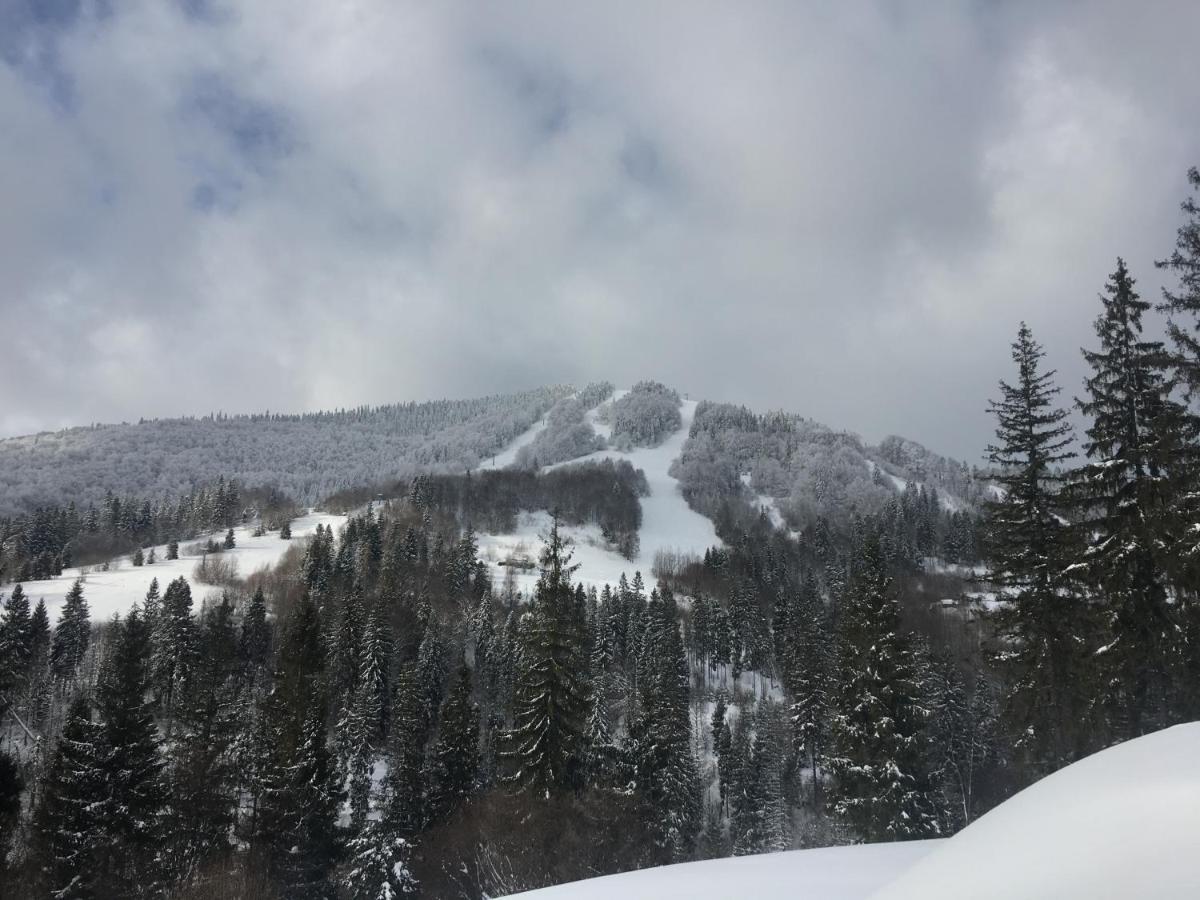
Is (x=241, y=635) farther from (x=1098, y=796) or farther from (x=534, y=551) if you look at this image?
(x=1098, y=796)

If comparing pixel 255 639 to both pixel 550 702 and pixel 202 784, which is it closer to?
pixel 202 784

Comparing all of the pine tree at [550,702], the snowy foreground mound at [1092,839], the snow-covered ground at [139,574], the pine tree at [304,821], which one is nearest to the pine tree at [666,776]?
the pine tree at [550,702]

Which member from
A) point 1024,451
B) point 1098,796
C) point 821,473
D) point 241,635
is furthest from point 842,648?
point 821,473

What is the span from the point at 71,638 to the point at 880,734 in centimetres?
8141

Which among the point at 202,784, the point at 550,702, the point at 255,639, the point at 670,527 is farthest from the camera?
the point at 670,527

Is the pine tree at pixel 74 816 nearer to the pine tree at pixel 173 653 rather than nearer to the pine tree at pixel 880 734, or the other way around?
the pine tree at pixel 880 734

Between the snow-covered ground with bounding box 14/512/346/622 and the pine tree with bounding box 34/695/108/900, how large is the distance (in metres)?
66.0

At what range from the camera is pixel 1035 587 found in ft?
55.9

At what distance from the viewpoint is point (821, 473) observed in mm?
196125

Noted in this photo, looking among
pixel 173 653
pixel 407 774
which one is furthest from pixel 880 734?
pixel 173 653

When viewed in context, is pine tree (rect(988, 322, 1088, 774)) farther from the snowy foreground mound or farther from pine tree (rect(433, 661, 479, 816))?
pine tree (rect(433, 661, 479, 816))

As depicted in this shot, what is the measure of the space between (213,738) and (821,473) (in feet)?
601

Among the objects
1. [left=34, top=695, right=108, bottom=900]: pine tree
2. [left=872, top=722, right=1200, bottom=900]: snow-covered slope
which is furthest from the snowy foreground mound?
[left=34, top=695, right=108, bottom=900]: pine tree

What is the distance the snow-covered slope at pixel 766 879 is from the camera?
6.30m
